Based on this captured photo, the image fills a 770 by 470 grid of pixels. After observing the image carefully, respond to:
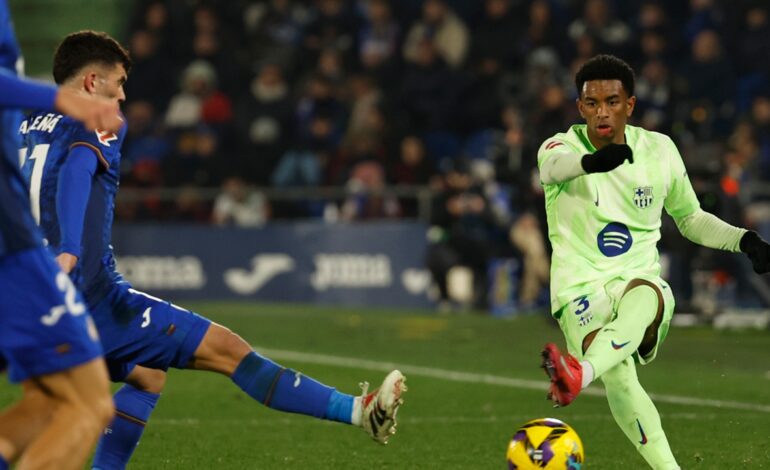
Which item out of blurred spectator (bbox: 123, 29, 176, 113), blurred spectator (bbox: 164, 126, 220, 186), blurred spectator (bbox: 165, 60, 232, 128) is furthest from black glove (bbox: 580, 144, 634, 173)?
blurred spectator (bbox: 123, 29, 176, 113)

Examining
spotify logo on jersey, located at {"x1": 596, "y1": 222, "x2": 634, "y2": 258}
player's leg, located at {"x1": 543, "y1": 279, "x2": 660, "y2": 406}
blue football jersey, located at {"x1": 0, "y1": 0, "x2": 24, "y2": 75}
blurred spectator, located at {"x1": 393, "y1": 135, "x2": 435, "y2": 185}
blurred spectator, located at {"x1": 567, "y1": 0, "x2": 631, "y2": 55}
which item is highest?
blue football jersey, located at {"x1": 0, "y1": 0, "x2": 24, "y2": 75}

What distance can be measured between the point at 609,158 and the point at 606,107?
697 millimetres

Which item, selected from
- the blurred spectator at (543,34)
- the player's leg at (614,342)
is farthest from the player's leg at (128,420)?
the blurred spectator at (543,34)

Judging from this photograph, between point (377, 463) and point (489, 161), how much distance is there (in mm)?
11860

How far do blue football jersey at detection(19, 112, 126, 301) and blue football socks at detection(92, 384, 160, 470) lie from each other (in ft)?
2.25

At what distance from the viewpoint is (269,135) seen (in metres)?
21.4

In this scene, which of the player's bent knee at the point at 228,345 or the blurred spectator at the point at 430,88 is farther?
the blurred spectator at the point at 430,88

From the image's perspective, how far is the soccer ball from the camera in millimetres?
6273

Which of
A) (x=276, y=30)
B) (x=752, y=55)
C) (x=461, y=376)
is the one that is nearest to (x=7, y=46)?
(x=461, y=376)

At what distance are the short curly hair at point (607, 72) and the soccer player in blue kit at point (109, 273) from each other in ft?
5.98

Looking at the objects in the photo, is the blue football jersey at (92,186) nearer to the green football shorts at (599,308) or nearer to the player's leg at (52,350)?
the player's leg at (52,350)

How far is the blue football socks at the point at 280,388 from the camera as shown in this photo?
615 cm

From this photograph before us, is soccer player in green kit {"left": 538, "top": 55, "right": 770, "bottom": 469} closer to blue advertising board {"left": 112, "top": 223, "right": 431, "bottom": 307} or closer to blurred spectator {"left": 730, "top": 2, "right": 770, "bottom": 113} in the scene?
blue advertising board {"left": 112, "top": 223, "right": 431, "bottom": 307}

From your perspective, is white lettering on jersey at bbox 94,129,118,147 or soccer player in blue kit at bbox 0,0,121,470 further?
white lettering on jersey at bbox 94,129,118,147
